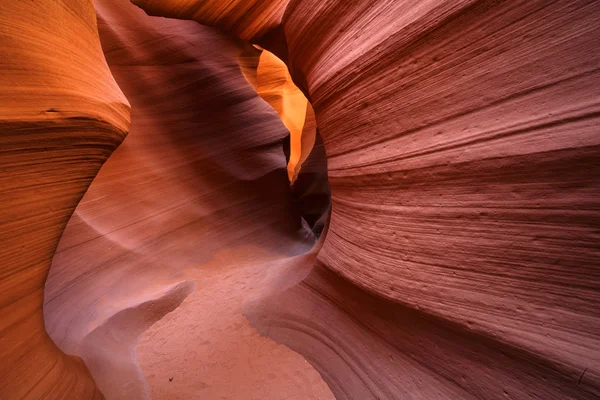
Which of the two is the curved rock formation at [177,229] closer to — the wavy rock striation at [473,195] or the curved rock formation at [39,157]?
the curved rock formation at [39,157]

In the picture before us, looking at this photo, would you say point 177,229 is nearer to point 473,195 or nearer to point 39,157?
point 39,157

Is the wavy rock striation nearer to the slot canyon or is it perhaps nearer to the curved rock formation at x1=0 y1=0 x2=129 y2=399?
the slot canyon

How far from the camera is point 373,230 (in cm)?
172

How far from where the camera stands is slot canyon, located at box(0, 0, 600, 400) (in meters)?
1.02

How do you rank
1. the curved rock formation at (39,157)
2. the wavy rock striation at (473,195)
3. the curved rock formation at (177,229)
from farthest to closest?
the curved rock formation at (177,229)
the curved rock formation at (39,157)
the wavy rock striation at (473,195)

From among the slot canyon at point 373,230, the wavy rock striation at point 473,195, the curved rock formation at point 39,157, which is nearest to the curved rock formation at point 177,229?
the slot canyon at point 373,230

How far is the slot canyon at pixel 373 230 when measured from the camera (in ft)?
3.35

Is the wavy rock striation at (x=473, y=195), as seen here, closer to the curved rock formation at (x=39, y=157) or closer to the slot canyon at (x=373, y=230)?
the slot canyon at (x=373, y=230)

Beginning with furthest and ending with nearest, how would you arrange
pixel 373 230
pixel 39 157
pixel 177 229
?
Result: pixel 177 229 → pixel 373 230 → pixel 39 157

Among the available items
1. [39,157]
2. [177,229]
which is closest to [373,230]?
[39,157]

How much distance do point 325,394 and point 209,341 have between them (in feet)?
3.14

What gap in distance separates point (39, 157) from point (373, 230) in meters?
1.61

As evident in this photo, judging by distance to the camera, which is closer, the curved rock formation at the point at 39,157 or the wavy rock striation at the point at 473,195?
the wavy rock striation at the point at 473,195

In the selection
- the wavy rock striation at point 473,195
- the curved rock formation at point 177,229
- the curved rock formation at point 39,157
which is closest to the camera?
the wavy rock striation at point 473,195
